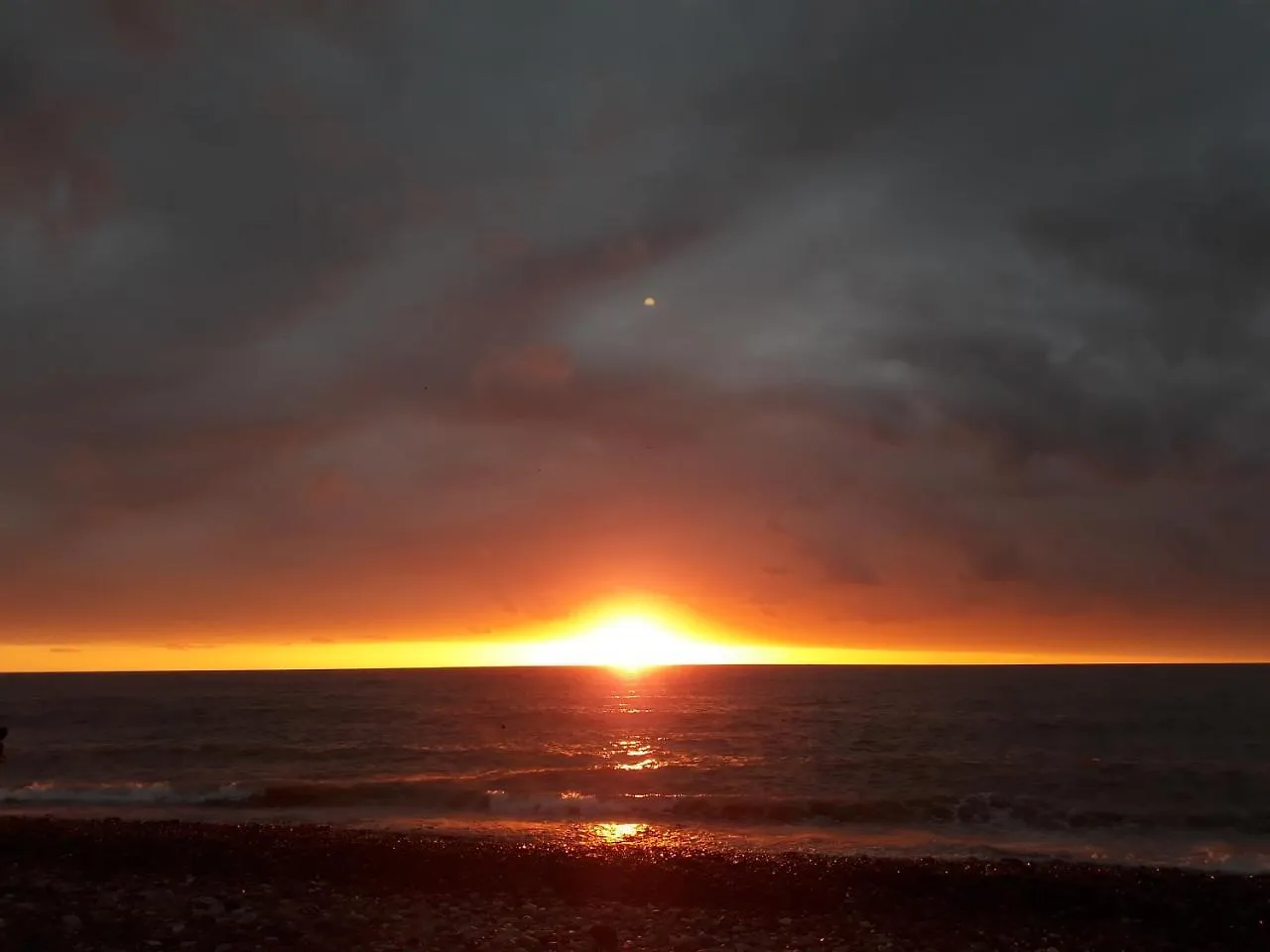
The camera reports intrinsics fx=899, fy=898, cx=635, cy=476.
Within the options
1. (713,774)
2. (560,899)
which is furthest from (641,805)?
(560,899)

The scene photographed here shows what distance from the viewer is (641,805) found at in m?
39.5

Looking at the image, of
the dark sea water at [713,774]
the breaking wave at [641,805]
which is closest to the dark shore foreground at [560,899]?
the dark sea water at [713,774]

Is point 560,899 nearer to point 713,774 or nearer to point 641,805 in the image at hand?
point 641,805

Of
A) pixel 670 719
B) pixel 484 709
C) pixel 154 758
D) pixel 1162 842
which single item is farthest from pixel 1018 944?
pixel 484 709

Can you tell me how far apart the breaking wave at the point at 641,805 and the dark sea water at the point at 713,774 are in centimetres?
14

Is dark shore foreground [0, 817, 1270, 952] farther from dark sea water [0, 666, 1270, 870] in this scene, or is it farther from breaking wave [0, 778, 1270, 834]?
breaking wave [0, 778, 1270, 834]

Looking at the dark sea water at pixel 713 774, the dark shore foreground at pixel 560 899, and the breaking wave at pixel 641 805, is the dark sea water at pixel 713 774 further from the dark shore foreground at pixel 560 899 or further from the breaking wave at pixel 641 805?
the dark shore foreground at pixel 560 899

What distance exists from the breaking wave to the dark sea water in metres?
0.14

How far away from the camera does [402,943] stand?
1659 cm

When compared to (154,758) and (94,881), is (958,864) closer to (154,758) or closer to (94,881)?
(94,881)

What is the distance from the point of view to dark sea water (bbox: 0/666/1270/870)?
34.9 m

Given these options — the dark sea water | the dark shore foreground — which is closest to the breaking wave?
the dark sea water

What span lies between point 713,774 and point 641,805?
10346 millimetres

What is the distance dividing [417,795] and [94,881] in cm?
2193
